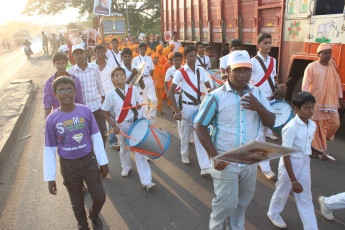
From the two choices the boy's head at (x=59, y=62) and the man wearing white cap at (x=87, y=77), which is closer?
the boy's head at (x=59, y=62)

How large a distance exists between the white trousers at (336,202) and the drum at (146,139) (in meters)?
1.86

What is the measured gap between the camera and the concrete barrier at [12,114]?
17.5ft

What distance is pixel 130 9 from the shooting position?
33.6m

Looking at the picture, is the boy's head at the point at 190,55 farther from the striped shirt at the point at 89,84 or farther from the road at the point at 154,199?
the road at the point at 154,199

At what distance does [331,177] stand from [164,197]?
2243 millimetres

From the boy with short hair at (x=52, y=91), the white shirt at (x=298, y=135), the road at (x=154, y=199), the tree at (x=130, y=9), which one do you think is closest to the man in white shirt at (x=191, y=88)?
the road at (x=154, y=199)

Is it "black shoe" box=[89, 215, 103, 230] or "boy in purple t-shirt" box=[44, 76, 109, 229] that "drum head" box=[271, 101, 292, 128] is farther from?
"black shoe" box=[89, 215, 103, 230]

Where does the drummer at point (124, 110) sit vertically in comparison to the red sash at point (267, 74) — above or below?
below

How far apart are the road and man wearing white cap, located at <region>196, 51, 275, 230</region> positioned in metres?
0.90

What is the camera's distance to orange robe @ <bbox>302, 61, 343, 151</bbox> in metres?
4.20

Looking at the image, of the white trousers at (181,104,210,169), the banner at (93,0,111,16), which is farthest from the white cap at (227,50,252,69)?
the banner at (93,0,111,16)

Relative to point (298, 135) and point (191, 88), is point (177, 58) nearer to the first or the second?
point (191, 88)

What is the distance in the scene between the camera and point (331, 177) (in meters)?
3.88

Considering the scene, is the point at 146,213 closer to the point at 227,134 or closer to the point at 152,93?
the point at 227,134
